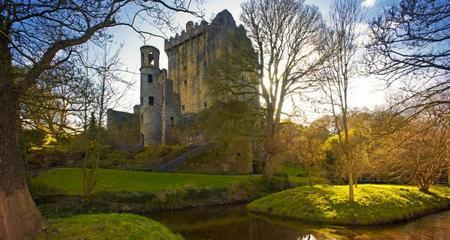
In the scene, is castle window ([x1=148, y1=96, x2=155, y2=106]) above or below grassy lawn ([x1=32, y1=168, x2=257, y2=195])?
above

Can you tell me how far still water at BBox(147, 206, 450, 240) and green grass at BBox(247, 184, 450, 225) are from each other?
28.3 inches

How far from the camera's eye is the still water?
43.0ft

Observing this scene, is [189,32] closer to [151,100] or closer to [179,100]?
[179,100]

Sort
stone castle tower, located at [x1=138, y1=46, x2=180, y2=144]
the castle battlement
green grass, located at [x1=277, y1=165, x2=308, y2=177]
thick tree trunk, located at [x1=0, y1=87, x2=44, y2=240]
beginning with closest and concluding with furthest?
thick tree trunk, located at [x1=0, y1=87, x2=44, y2=240]
green grass, located at [x1=277, y1=165, x2=308, y2=177]
stone castle tower, located at [x1=138, y1=46, x2=180, y2=144]
the castle battlement

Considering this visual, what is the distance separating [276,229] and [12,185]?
1071 centimetres

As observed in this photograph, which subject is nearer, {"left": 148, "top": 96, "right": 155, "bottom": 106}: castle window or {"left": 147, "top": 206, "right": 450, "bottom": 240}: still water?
{"left": 147, "top": 206, "right": 450, "bottom": 240}: still water

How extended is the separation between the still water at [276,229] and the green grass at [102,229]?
4576 mm

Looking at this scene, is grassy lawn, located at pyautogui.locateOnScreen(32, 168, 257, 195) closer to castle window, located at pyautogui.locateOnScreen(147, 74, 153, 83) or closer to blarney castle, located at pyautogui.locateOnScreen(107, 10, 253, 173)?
blarney castle, located at pyautogui.locateOnScreen(107, 10, 253, 173)

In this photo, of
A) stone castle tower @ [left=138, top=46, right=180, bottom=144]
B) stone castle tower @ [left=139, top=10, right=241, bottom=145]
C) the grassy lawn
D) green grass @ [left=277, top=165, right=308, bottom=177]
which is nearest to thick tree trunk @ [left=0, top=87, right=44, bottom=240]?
the grassy lawn

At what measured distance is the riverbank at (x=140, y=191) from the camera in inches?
709

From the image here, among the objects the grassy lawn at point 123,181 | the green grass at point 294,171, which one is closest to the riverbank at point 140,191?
the grassy lawn at point 123,181

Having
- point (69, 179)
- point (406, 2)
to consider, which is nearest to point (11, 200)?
point (406, 2)

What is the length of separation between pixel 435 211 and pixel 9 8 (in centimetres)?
2197

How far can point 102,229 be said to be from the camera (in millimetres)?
7715
